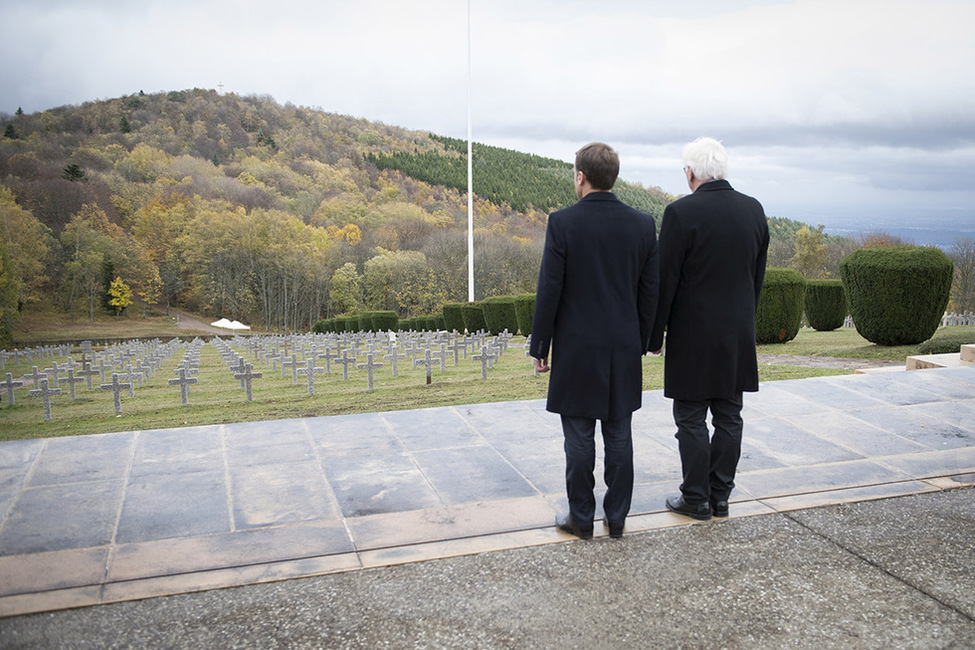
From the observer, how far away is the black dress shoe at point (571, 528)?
3371 mm

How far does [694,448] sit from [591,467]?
1.90ft

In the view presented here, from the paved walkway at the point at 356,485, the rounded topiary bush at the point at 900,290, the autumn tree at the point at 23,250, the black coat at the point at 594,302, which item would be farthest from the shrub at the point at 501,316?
the black coat at the point at 594,302

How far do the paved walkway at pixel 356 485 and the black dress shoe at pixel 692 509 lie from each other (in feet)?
0.16

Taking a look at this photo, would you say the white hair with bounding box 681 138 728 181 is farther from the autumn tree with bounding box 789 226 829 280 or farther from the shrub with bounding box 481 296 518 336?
the autumn tree with bounding box 789 226 829 280

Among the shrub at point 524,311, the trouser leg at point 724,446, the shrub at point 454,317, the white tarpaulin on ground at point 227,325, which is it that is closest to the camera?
the trouser leg at point 724,446

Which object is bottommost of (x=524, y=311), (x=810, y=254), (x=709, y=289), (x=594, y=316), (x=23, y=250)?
(x=524, y=311)

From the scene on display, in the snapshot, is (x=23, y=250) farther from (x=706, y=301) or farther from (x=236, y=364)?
(x=706, y=301)

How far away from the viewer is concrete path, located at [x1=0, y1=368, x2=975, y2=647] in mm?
2996

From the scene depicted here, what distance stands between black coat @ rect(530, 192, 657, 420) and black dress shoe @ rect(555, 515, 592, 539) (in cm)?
52

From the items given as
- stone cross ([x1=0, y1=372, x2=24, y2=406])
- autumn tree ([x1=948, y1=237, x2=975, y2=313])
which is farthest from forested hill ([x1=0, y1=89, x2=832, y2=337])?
autumn tree ([x1=948, y1=237, x2=975, y2=313])

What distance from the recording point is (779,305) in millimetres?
15828

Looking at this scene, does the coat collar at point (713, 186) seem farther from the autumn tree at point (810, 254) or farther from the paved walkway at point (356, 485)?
the autumn tree at point (810, 254)

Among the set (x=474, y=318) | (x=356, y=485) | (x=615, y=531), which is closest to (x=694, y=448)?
(x=615, y=531)

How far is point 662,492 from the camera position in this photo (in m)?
4.02
